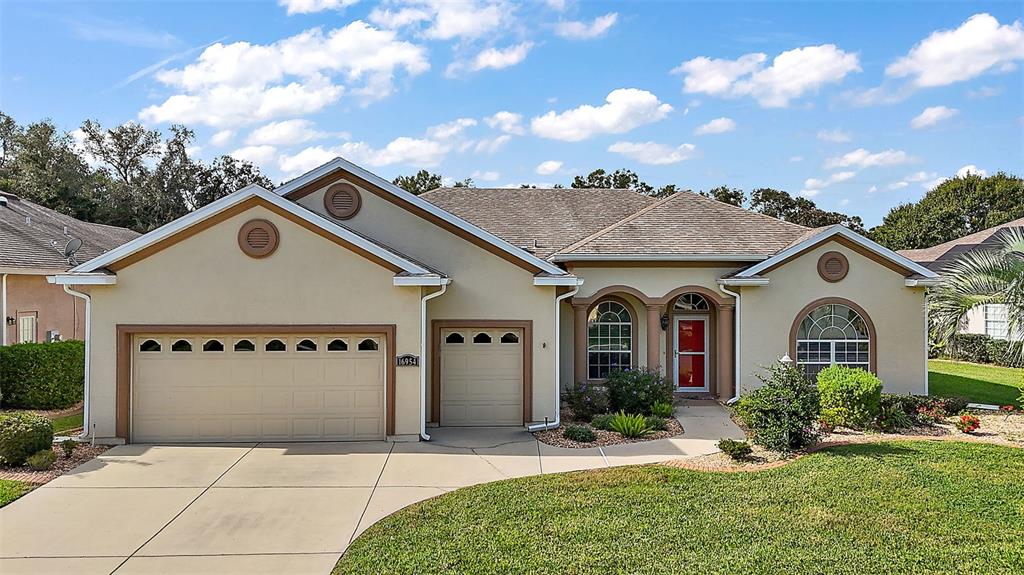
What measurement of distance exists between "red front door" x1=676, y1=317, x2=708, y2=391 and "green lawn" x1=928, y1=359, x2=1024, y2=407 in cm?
597

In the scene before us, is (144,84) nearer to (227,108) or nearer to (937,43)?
(227,108)

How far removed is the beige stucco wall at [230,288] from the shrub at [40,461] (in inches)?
61.7

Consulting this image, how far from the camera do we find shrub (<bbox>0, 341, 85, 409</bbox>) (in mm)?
13891

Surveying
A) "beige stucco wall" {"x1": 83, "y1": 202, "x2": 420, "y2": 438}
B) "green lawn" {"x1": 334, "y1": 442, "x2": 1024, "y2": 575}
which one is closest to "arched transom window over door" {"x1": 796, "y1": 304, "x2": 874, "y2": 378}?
"green lawn" {"x1": 334, "y1": 442, "x2": 1024, "y2": 575}

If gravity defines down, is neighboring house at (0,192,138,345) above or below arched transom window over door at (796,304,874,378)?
above

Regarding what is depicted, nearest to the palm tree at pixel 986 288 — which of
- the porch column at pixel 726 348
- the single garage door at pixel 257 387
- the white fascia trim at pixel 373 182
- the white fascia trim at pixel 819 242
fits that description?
the white fascia trim at pixel 819 242

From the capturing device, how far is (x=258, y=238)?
1105 cm

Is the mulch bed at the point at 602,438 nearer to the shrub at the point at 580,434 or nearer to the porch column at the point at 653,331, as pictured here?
the shrub at the point at 580,434

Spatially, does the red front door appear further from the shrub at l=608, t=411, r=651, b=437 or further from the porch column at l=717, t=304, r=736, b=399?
the shrub at l=608, t=411, r=651, b=437

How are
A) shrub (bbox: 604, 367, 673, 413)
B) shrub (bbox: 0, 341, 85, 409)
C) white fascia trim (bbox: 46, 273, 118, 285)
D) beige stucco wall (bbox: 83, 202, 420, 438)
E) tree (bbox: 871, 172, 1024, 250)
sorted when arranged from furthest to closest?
tree (bbox: 871, 172, 1024, 250) < shrub (bbox: 0, 341, 85, 409) < shrub (bbox: 604, 367, 673, 413) < beige stucco wall (bbox: 83, 202, 420, 438) < white fascia trim (bbox: 46, 273, 118, 285)

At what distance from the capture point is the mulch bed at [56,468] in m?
8.91

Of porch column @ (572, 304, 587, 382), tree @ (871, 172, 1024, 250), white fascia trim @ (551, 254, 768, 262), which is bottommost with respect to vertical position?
porch column @ (572, 304, 587, 382)

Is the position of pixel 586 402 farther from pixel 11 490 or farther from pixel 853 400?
pixel 11 490

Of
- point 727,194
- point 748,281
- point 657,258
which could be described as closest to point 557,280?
point 657,258
